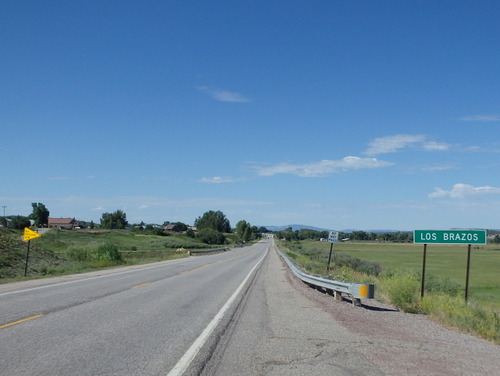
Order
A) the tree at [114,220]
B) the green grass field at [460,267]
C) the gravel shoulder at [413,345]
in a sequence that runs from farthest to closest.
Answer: the tree at [114,220] → the green grass field at [460,267] → the gravel shoulder at [413,345]

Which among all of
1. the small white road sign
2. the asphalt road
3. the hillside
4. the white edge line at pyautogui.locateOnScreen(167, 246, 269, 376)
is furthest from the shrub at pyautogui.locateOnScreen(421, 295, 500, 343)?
the hillside

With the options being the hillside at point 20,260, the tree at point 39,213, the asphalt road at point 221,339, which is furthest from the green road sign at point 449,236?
the tree at point 39,213

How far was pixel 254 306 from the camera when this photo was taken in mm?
13727

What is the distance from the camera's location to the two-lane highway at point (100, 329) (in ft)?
21.7

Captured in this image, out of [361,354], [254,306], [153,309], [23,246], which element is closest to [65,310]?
[153,309]

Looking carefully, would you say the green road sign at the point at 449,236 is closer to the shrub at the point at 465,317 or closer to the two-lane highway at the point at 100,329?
the shrub at the point at 465,317

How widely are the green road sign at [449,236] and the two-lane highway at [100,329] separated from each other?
6313mm

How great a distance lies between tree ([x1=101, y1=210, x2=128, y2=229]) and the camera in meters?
180

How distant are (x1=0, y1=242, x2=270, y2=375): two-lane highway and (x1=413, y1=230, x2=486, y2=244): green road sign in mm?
6313

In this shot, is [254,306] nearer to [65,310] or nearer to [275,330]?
[275,330]

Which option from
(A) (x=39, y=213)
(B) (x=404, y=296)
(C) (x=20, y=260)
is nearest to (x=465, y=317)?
(B) (x=404, y=296)

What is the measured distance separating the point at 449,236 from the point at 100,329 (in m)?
11.2

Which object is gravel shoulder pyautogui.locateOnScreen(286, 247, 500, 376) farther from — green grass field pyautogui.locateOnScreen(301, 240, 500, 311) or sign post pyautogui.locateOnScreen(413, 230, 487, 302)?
green grass field pyautogui.locateOnScreen(301, 240, 500, 311)

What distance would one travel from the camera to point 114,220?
18150 centimetres
